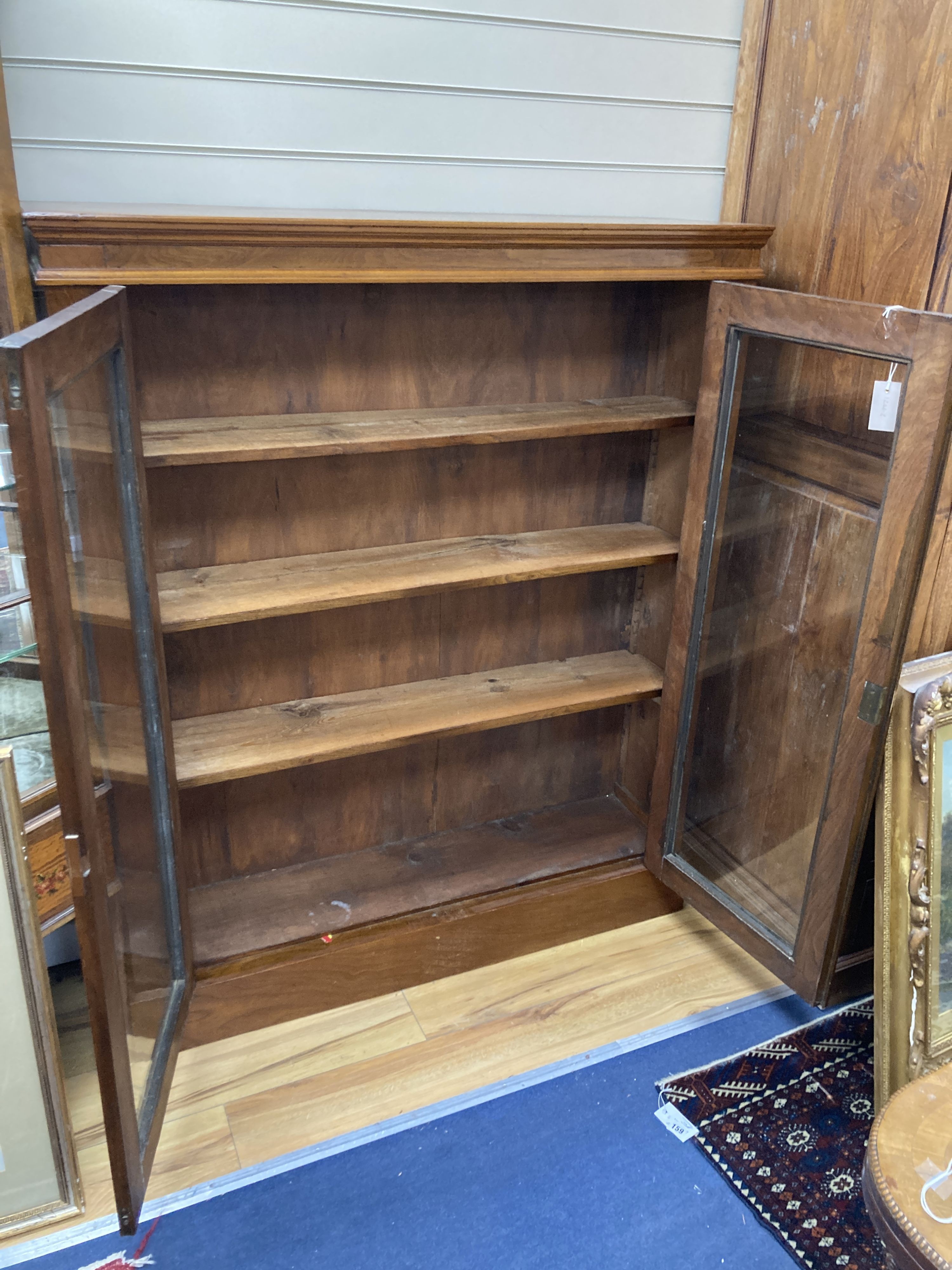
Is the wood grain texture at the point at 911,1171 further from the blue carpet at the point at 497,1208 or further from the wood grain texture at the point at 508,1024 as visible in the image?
the wood grain texture at the point at 508,1024

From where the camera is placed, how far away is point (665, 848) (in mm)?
2307

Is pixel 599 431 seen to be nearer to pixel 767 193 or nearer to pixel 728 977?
pixel 767 193

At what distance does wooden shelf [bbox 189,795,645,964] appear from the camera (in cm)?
212

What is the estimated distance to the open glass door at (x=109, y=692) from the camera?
112cm

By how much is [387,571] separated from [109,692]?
26.8 inches

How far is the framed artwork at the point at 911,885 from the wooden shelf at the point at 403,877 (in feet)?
2.29

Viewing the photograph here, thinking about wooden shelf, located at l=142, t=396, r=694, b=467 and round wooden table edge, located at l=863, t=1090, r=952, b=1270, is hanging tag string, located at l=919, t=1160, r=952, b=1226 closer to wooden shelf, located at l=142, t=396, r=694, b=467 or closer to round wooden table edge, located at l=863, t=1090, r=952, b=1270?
round wooden table edge, located at l=863, t=1090, r=952, b=1270

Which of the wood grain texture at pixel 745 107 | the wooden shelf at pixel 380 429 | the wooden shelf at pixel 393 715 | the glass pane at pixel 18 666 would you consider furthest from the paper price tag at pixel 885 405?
the glass pane at pixel 18 666

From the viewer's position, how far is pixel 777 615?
2053mm

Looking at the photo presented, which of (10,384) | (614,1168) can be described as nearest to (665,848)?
(614,1168)

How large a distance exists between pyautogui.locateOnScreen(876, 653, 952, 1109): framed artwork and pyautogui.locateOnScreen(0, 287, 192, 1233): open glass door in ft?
4.37

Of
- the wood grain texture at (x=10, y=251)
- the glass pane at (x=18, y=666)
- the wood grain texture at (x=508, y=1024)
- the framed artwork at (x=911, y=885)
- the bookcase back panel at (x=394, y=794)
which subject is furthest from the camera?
the bookcase back panel at (x=394, y=794)

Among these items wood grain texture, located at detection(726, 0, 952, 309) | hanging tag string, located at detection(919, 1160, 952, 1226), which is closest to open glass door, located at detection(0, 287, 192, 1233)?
hanging tag string, located at detection(919, 1160, 952, 1226)

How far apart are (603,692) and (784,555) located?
512 mm
